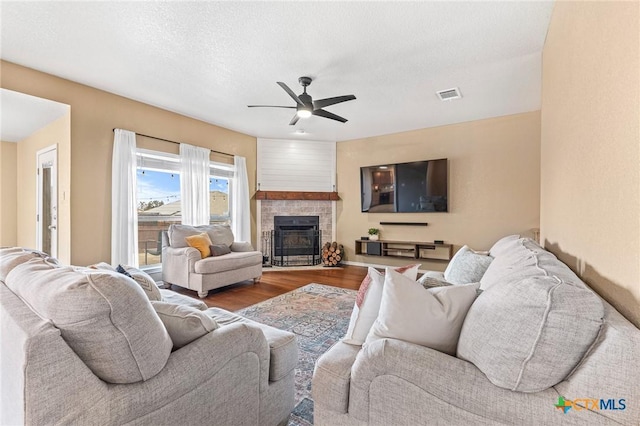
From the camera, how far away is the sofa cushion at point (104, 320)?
2.86ft

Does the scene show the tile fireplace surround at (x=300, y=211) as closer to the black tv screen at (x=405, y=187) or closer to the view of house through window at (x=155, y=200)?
the black tv screen at (x=405, y=187)

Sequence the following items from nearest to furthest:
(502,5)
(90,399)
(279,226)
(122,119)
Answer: (90,399), (502,5), (122,119), (279,226)

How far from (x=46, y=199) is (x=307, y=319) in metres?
4.53

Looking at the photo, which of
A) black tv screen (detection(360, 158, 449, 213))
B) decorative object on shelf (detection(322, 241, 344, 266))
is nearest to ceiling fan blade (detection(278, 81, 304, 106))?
black tv screen (detection(360, 158, 449, 213))

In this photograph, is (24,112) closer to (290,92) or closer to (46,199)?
(46,199)

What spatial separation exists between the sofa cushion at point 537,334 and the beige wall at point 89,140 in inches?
172

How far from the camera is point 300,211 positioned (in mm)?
6258

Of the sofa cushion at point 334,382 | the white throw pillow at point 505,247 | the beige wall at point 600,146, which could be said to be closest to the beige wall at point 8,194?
the sofa cushion at point 334,382

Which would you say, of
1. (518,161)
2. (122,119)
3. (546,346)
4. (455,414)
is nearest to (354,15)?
(546,346)

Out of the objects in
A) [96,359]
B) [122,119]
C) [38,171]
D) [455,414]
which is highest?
[122,119]

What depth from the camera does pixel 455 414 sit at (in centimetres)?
92

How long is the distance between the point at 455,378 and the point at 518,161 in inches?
186

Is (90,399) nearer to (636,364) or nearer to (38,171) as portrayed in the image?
(636,364)

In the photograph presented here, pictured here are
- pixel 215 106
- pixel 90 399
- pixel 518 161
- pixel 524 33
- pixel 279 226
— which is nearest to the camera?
pixel 90 399
